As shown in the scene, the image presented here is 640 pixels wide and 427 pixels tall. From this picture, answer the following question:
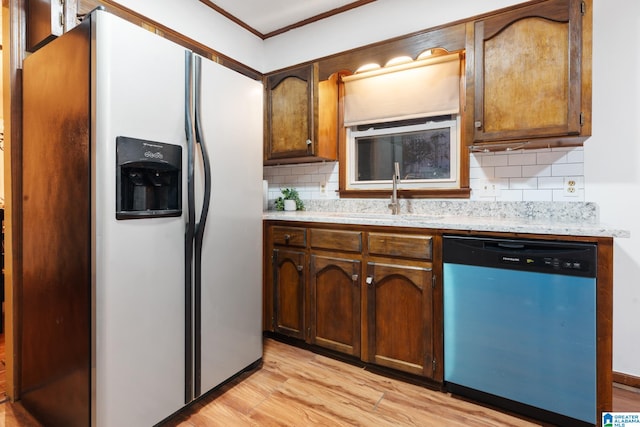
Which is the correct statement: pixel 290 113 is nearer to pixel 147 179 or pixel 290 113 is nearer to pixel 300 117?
pixel 300 117

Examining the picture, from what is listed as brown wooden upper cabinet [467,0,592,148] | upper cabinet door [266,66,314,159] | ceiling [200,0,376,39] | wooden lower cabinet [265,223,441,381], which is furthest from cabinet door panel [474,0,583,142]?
upper cabinet door [266,66,314,159]

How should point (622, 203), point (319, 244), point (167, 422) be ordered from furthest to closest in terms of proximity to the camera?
1. point (319, 244)
2. point (622, 203)
3. point (167, 422)

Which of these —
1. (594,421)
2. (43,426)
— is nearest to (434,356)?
(594,421)

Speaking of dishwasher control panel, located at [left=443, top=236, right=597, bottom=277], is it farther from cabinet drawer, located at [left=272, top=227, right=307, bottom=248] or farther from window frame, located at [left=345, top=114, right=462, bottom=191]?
cabinet drawer, located at [left=272, top=227, right=307, bottom=248]

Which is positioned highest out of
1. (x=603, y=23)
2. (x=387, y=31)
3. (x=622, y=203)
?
(x=387, y=31)

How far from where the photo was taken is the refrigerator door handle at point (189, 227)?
1606 millimetres

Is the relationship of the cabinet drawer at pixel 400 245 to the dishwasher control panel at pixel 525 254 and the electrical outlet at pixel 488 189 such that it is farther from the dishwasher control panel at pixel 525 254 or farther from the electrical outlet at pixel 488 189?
the electrical outlet at pixel 488 189

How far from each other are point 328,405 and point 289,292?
835mm

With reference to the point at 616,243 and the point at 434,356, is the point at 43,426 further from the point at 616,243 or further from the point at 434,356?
the point at 616,243

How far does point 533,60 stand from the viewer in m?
1.83

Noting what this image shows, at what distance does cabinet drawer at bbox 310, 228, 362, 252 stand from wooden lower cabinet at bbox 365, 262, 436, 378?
170 millimetres

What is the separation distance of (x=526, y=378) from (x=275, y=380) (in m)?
1.34

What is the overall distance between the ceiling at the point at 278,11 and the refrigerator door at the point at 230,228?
108 cm

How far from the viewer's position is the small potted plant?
10.0 feet
